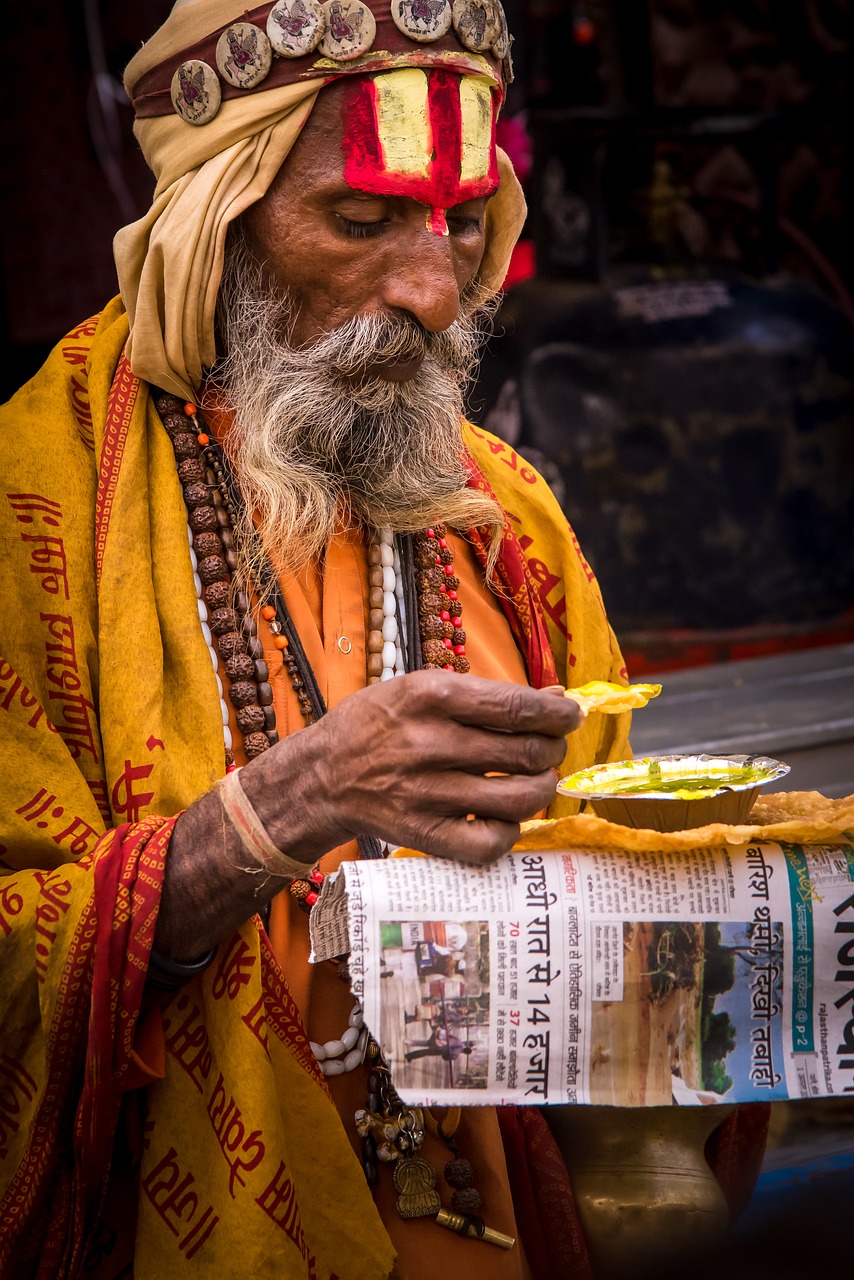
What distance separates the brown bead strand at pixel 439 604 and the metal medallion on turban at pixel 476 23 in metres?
0.73

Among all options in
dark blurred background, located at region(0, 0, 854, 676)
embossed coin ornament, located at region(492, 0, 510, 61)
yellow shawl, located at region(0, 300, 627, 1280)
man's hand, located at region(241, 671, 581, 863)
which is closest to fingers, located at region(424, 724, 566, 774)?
man's hand, located at region(241, 671, 581, 863)

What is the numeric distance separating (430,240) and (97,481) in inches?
23.7

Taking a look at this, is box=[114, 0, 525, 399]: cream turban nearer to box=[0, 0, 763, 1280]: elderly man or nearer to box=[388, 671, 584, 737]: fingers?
box=[0, 0, 763, 1280]: elderly man

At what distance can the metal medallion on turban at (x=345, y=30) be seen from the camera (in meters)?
1.97

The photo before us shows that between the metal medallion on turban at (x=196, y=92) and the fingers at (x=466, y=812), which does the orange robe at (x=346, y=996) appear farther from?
the metal medallion on turban at (x=196, y=92)

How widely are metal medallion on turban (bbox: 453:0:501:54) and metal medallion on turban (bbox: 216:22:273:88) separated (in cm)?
28

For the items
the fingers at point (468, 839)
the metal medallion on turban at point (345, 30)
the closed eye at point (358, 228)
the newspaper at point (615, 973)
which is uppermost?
the metal medallion on turban at point (345, 30)

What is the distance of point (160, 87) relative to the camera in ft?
6.84

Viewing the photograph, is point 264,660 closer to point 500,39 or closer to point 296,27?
point 296,27

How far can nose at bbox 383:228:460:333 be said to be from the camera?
204 cm

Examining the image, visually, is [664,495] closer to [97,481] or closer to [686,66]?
[686,66]

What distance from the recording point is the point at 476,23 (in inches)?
80.9

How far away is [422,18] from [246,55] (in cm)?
26

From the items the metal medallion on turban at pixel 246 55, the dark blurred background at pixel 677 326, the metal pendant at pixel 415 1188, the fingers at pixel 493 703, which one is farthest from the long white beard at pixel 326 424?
the dark blurred background at pixel 677 326
